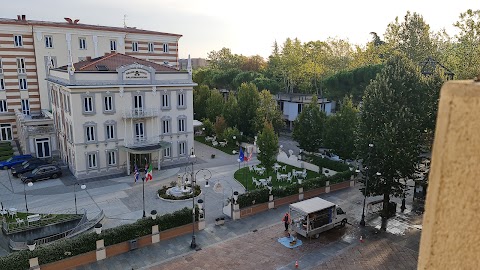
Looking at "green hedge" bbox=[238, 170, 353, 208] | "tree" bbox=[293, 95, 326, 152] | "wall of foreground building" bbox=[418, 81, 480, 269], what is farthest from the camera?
"tree" bbox=[293, 95, 326, 152]

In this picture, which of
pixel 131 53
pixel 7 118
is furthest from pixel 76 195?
pixel 131 53

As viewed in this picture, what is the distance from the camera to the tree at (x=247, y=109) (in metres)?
45.9

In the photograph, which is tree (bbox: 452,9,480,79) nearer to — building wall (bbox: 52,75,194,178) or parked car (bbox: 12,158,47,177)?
building wall (bbox: 52,75,194,178)

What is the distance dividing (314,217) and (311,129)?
619 inches

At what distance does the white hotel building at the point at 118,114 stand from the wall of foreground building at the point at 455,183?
104 feet

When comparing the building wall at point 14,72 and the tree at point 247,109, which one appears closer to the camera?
the building wall at point 14,72

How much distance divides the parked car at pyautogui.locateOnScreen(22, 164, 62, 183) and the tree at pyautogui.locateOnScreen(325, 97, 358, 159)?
2391 centimetres

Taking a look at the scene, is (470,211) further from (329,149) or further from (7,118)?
(7,118)

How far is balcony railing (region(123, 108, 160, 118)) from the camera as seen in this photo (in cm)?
3266

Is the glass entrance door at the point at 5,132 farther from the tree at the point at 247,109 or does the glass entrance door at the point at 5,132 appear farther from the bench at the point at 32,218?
the tree at the point at 247,109

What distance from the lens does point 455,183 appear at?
1823 mm

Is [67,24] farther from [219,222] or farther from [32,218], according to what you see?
[219,222]

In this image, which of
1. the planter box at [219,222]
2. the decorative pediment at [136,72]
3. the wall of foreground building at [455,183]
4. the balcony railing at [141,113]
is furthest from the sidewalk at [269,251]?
the wall of foreground building at [455,183]

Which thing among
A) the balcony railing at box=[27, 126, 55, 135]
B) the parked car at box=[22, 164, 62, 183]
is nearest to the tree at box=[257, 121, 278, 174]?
the parked car at box=[22, 164, 62, 183]
